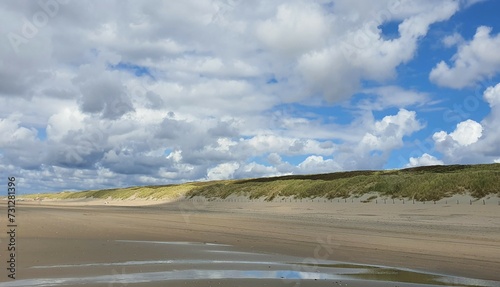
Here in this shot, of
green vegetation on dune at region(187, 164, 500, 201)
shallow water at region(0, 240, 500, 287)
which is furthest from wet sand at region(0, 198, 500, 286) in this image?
green vegetation on dune at region(187, 164, 500, 201)

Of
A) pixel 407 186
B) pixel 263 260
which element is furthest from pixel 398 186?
pixel 263 260

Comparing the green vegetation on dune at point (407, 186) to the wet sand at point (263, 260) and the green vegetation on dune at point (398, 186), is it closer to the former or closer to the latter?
the green vegetation on dune at point (398, 186)

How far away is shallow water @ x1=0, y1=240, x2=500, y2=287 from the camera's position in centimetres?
997

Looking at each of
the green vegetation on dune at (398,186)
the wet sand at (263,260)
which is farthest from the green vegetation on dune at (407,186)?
the wet sand at (263,260)

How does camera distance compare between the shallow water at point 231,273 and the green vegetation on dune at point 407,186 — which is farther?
the green vegetation on dune at point 407,186

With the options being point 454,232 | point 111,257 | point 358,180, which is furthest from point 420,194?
point 111,257

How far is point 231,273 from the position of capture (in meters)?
11.4

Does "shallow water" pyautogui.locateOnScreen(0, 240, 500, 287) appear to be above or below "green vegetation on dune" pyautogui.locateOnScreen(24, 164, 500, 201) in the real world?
below

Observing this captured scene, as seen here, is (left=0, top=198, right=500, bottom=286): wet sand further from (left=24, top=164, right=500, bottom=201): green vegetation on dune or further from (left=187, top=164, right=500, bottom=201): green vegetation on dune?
(left=24, top=164, right=500, bottom=201): green vegetation on dune

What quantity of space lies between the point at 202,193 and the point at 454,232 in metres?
78.5

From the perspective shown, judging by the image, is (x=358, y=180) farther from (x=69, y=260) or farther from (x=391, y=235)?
(x=69, y=260)

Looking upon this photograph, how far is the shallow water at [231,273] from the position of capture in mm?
9969

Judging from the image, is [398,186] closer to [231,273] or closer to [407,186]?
[407,186]

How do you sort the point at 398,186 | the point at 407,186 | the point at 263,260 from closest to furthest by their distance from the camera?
the point at 263,260 < the point at 407,186 < the point at 398,186
